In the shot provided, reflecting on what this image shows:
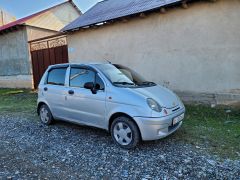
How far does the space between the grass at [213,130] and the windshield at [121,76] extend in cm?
143

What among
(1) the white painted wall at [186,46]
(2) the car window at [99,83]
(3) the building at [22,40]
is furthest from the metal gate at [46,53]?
(2) the car window at [99,83]

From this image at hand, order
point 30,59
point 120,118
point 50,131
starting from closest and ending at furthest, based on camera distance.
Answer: point 120,118 < point 50,131 < point 30,59

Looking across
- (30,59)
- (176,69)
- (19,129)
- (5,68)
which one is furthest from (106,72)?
Result: (5,68)

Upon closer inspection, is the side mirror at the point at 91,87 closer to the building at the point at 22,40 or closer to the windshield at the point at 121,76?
the windshield at the point at 121,76

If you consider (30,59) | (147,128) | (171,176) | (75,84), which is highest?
(30,59)

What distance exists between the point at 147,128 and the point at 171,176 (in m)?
0.92

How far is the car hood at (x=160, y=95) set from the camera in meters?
4.07

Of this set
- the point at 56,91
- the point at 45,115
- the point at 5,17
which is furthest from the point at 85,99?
the point at 5,17

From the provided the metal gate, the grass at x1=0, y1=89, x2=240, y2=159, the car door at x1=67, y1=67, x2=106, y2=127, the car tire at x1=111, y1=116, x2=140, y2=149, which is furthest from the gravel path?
the metal gate

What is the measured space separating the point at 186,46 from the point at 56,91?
15.0ft

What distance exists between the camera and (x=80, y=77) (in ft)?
16.1

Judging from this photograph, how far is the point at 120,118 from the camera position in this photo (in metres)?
4.16

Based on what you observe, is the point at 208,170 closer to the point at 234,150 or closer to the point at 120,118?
the point at 234,150

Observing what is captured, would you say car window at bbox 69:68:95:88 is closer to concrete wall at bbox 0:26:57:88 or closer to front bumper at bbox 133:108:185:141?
front bumper at bbox 133:108:185:141
